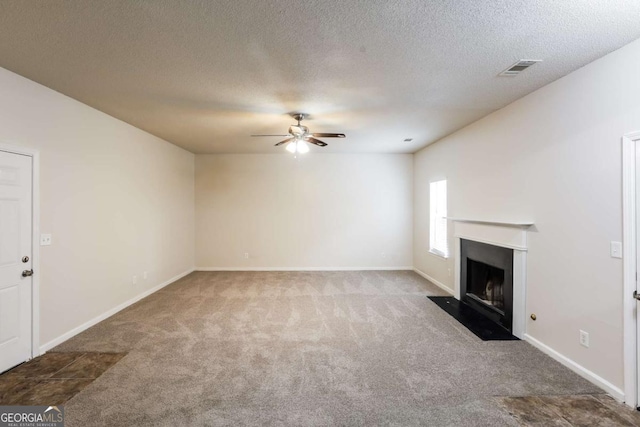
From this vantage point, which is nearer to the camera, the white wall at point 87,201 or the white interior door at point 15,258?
the white interior door at point 15,258

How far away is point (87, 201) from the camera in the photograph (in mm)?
3365

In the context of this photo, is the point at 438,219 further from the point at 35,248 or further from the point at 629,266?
the point at 35,248

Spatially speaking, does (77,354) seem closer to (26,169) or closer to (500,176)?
(26,169)

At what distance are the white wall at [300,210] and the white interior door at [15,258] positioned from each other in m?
3.78

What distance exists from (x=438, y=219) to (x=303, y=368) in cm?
402

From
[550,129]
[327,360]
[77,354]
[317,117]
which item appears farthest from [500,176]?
[77,354]

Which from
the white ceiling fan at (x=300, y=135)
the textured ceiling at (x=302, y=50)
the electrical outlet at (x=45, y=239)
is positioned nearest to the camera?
the textured ceiling at (x=302, y=50)

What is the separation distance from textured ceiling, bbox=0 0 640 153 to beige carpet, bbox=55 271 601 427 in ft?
8.81

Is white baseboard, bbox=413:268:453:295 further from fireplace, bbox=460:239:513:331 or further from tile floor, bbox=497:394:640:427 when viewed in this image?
tile floor, bbox=497:394:640:427

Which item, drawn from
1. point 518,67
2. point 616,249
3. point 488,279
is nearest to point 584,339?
point 616,249

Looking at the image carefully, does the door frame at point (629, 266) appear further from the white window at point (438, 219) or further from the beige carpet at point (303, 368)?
the white window at point (438, 219)

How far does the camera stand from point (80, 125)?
10.7 feet

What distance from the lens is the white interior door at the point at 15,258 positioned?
2463 mm

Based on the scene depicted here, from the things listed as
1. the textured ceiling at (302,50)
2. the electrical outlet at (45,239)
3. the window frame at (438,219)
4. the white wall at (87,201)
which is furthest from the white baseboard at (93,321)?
the window frame at (438,219)
